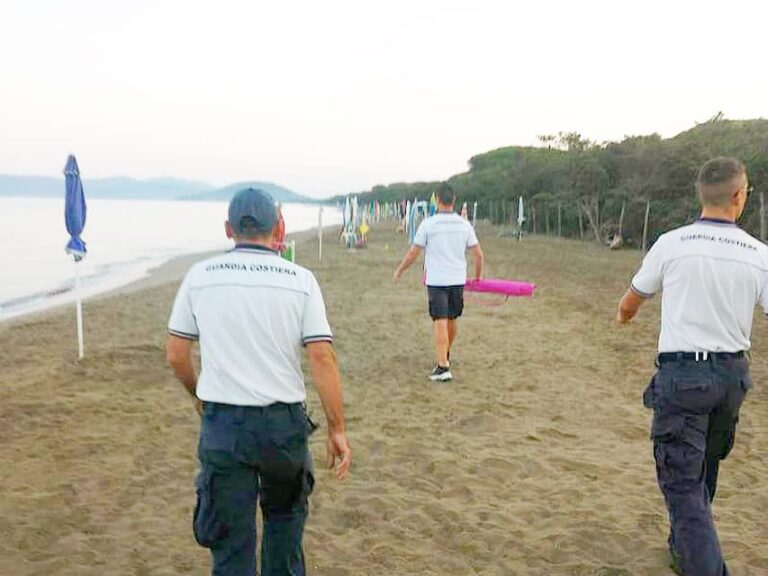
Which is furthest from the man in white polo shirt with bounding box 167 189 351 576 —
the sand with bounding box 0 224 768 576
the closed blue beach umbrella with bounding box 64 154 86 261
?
the closed blue beach umbrella with bounding box 64 154 86 261

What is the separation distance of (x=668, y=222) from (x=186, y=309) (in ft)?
86.5

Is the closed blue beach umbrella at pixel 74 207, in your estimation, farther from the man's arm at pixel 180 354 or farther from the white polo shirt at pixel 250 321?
the white polo shirt at pixel 250 321

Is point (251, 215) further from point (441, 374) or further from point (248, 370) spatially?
point (441, 374)

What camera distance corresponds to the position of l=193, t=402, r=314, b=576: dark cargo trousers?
2447 millimetres

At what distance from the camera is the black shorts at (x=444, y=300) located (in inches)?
256

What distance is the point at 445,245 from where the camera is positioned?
6.39 meters

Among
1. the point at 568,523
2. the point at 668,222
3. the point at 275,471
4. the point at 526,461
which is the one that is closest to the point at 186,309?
the point at 275,471

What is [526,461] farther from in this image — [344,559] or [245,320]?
[245,320]

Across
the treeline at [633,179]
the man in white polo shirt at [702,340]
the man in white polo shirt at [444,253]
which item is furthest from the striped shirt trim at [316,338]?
the treeline at [633,179]

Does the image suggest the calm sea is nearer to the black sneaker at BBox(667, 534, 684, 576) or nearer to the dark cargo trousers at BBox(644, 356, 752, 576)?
the black sneaker at BBox(667, 534, 684, 576)

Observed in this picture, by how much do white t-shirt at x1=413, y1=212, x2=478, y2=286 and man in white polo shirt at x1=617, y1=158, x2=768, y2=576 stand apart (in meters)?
3.41

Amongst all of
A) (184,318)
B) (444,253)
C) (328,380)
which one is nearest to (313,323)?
(328,380)

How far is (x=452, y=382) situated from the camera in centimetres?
669

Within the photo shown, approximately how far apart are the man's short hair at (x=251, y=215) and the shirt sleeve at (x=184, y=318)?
0.85 ft
